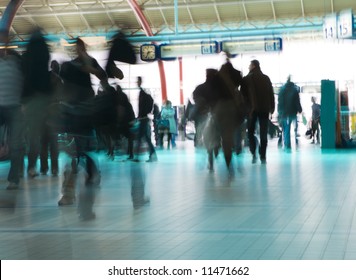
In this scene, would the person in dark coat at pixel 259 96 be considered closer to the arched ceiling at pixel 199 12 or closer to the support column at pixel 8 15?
the support column at pixel 8 15

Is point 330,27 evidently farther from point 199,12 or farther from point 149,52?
point 199,12

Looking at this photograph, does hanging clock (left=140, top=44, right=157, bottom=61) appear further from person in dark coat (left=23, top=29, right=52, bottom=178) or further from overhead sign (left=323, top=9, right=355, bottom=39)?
person in dark coat (left=23, top=29, right=52, bottom=178)

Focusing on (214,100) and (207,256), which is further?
(214,100)

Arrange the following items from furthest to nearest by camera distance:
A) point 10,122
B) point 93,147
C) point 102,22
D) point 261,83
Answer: point 102,22 → point 261,83 → point 10,122 → point 93,147

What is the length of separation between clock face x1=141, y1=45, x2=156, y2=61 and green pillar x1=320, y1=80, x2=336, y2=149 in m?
7.45

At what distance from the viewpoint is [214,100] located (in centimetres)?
986

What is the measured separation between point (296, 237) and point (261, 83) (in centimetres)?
812

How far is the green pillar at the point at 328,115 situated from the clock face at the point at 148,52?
745 cm

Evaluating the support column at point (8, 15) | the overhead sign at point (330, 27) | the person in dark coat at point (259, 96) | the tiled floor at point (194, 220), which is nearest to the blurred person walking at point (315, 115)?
the overhead sign at point (330, 27)

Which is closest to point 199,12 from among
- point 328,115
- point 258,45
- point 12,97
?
point 258,45

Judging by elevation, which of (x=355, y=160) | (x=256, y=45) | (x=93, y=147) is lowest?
(x=355, y=160)

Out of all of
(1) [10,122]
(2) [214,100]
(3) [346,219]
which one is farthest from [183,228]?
(2) [214,100]

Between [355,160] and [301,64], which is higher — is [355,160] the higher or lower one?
the lower one

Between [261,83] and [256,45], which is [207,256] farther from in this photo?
[256,45]
